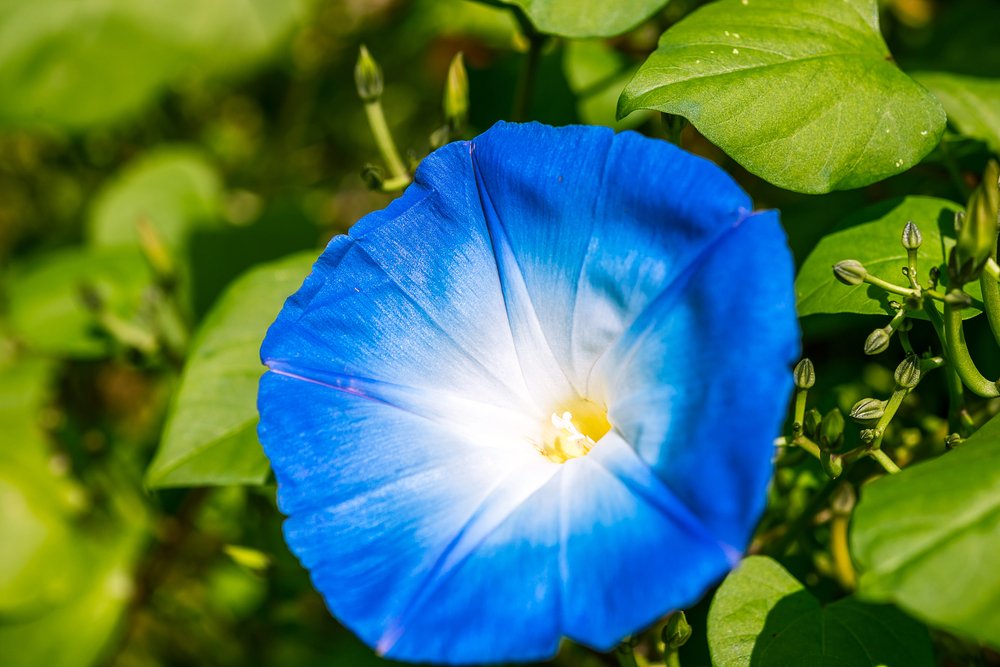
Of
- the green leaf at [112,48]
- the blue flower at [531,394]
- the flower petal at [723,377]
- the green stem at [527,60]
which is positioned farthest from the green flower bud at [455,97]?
the green leaf at [112,48]

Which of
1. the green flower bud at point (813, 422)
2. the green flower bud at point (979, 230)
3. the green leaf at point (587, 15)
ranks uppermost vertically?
the green leaf at point (587, 15)

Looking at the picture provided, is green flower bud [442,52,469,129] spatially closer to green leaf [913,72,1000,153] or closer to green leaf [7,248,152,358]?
green leaf [913,72,1000,153]

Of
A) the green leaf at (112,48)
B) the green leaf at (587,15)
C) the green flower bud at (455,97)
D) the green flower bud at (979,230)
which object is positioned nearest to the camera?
the green flower bud at (979,230)

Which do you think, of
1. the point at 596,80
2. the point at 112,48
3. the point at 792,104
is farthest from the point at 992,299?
the point at 112,48

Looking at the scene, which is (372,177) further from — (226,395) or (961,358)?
(961,358)

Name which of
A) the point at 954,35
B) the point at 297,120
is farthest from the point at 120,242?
the point at 954,35

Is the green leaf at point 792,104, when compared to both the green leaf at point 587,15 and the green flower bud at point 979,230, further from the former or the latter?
the green flower bud at point 979,230
